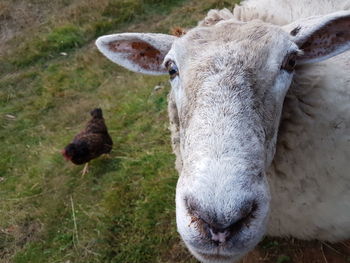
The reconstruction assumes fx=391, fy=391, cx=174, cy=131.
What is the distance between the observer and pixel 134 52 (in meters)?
3.12

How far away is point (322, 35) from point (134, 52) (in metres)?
1.40

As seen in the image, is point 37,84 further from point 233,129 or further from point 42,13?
point 233,129

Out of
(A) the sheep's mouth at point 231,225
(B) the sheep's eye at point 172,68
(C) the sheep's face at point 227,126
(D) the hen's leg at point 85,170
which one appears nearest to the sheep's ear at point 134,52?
(B) the sheep's eye at point 172,68

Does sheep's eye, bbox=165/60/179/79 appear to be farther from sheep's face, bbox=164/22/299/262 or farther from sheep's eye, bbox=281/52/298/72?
sheep's eye, bbox=281/52/298/72

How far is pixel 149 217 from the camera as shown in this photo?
429 centimetres

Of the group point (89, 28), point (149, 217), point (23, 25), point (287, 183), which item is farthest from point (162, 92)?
point (23, 25)

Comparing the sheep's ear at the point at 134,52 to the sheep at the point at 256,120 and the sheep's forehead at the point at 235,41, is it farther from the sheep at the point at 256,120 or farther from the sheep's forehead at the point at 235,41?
the sheep's forehead at the point at 235,41

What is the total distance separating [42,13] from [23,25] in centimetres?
84

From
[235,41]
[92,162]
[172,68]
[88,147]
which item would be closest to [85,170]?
[92,162]

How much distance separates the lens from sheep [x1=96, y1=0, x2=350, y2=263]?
6.14 feet

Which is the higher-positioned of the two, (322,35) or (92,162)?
(322,35)

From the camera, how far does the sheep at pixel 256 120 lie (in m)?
1.87

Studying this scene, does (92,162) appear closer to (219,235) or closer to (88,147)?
(88,147)

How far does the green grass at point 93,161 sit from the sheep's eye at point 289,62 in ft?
7.09
